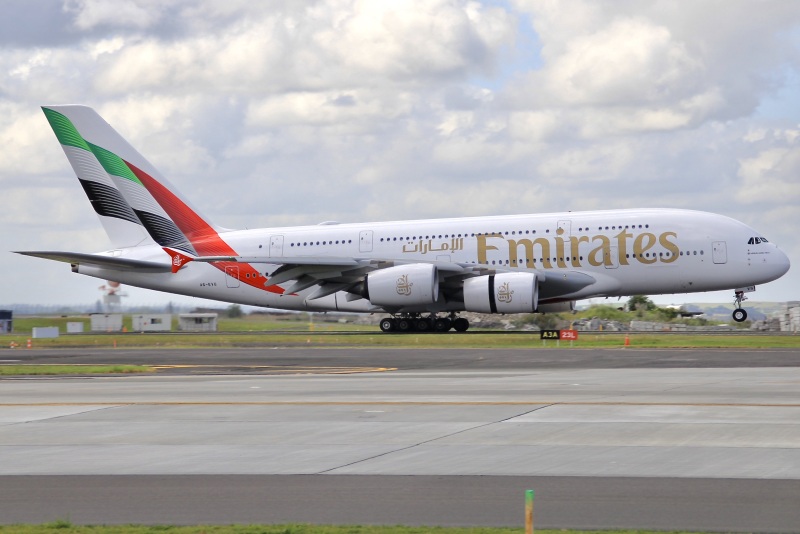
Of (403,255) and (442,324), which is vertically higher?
(403,255)

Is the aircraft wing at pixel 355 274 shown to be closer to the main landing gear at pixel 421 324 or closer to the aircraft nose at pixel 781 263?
the main landing gear at pixel 421 324

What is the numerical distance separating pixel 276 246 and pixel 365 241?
168 inches

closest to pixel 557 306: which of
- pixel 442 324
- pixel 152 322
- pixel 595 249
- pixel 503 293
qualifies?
pixel 595 249

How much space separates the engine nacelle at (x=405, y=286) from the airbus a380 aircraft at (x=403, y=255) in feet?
0.17

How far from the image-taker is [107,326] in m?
64.2

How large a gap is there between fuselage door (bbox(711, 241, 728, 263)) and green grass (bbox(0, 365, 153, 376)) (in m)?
23.2

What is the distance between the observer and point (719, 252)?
1705 inches

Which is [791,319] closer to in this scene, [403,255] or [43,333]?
[403,255]

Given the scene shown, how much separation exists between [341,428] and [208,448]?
8.31ft

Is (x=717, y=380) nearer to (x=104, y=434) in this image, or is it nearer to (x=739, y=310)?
(x=104, y=434)

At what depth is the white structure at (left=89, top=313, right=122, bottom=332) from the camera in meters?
64.3

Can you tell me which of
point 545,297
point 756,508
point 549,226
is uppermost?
point 549,226

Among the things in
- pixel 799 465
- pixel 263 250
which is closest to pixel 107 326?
pixel 263 250

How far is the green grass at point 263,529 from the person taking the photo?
369 inches
